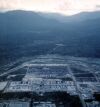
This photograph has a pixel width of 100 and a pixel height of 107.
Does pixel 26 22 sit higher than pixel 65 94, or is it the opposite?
pixel 26 22

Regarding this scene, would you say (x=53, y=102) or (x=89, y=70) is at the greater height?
(x=89, y=70)

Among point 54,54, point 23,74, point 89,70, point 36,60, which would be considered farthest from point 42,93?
point 54,54

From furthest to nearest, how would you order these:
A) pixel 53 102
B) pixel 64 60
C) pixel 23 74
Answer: pixel 64 60 → pixel 23 74 → pixel 53 102

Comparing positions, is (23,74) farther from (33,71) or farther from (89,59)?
(89,59)

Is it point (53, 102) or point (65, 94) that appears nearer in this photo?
point (53, 102)

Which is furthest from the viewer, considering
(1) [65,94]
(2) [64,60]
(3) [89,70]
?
(2) [64,60]

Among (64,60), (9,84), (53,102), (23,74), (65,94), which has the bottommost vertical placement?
(53,102)

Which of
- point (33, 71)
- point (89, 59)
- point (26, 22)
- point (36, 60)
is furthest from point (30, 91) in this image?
point (26, 22)

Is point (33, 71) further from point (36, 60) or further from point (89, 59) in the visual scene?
point (89, 59)

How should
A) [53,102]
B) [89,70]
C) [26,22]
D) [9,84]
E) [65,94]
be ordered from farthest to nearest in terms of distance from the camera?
[26,22] < [89,70] < [9,84] < [65,94] < [53,102]
